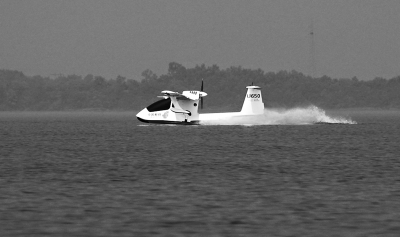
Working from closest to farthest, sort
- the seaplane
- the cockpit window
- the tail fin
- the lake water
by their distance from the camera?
the lake water → the tail fin → the seaplane → the cockpit window

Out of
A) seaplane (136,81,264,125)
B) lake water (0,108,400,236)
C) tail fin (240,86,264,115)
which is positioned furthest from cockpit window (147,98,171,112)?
lake water (0,108,400,236)

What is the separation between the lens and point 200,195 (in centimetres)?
2555

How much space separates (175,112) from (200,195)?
5482 centimetres

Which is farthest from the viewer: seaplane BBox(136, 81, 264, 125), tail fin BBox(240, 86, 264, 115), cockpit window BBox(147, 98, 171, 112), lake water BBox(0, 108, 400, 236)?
cockpit window BBox(147, 98, 171, 112)

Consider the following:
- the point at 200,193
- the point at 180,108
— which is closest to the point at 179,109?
the point at 180,108


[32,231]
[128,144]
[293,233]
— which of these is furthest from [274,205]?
[128,144]

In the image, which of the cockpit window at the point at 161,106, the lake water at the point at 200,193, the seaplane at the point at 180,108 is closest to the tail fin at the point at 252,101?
the seaplane at the point at 180,108

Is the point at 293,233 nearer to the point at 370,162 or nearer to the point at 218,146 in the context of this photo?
the point at 370,162

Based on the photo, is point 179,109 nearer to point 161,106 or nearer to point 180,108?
point 180,108

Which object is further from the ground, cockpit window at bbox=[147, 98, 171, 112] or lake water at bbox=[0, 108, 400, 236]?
A: cockpit window at bbox=[147, 98, 171, 112]

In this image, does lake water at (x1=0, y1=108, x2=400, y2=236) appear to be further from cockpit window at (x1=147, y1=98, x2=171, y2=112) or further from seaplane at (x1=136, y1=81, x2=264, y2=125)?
cockpit window at (x1=147, y1=98, x2=171, y2=112)

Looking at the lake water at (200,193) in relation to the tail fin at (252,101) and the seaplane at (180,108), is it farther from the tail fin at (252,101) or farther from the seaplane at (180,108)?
the seaplane at (180,108)

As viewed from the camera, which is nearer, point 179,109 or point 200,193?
point 200,193

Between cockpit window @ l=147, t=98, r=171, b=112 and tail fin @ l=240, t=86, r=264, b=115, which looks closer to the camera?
tail fin @ l=240, t=86, r=264, b=115
